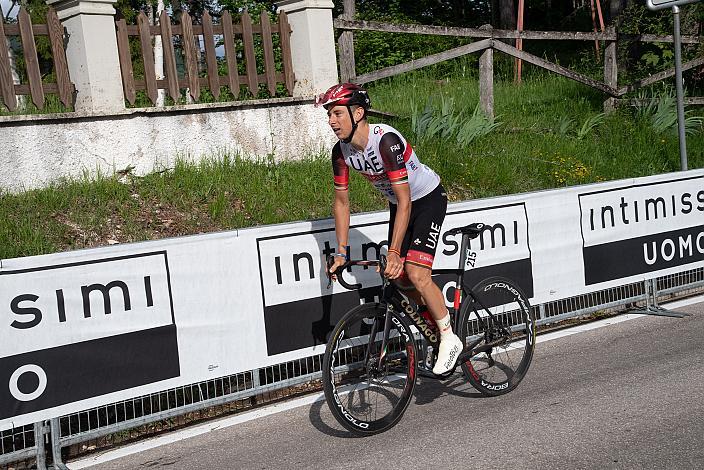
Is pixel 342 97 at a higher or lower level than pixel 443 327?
higher

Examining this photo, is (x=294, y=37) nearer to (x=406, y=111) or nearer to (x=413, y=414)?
(x=406, y=111)

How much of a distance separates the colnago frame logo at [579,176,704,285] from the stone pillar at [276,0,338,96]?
4.68 meters

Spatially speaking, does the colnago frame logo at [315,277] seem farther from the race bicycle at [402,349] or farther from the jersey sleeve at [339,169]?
the jersey sleeve at [339,169]

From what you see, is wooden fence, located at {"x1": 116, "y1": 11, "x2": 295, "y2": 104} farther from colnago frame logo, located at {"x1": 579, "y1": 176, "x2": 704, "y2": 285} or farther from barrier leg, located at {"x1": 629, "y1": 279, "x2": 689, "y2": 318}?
barrier leg, located at {"x1": 629, "y1": 279, "x2": 689, "y2": 318}

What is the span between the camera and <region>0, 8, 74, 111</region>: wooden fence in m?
9.38

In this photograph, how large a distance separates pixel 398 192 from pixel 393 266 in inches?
18.4

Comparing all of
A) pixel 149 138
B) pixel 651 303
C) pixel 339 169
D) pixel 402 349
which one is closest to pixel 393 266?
pixel 402 349

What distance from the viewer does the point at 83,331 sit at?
5.36m

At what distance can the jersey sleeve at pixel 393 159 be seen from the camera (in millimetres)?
5387

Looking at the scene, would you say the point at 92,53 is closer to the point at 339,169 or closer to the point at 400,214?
the point at 339,169

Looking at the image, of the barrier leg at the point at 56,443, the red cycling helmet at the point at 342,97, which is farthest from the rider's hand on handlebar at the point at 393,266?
the barrier leg at the point at 56,443

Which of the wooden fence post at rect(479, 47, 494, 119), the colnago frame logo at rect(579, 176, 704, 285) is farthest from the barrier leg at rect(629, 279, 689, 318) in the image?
the wooden fence post at rect(479, 47, 494, 119)

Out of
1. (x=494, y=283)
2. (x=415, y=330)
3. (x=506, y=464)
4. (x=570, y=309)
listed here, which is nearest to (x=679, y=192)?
(x=570, y=309)

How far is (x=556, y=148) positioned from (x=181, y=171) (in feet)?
20.1
